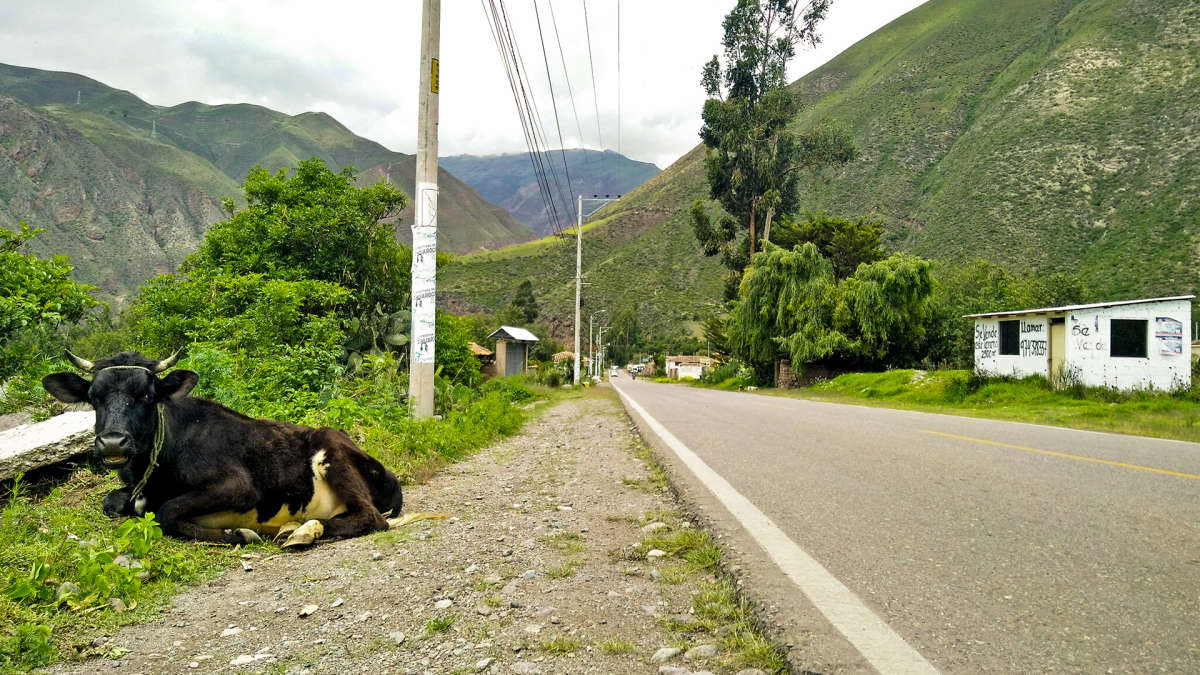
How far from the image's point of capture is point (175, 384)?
13.6 ft

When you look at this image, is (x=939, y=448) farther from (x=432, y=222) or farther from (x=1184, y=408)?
(x=1184, y=408)

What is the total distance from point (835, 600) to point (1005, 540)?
5.24ft

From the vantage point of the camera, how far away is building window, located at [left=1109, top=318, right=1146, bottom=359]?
17969 mm

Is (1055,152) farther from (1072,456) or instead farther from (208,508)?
(208,508)

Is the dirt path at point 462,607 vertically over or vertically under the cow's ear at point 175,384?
under

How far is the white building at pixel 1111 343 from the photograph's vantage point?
17406mm

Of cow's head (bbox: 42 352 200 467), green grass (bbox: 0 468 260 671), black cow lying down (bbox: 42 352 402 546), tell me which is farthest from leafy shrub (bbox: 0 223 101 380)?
black cow lying down (bbox: 42 352 402 546)

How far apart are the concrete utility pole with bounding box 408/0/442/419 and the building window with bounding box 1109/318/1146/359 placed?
19.1m

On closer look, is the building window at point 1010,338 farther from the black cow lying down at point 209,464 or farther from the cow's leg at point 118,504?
the cow's leg at point 118,504

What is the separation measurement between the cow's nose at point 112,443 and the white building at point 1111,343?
21.4m

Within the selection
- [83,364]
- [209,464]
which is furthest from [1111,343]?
[83,364]

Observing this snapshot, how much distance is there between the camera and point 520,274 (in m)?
105

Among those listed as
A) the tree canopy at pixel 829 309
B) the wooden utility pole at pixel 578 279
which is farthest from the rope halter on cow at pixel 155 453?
the tree canopy at pixel 829 309

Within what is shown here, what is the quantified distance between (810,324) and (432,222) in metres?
29.8
